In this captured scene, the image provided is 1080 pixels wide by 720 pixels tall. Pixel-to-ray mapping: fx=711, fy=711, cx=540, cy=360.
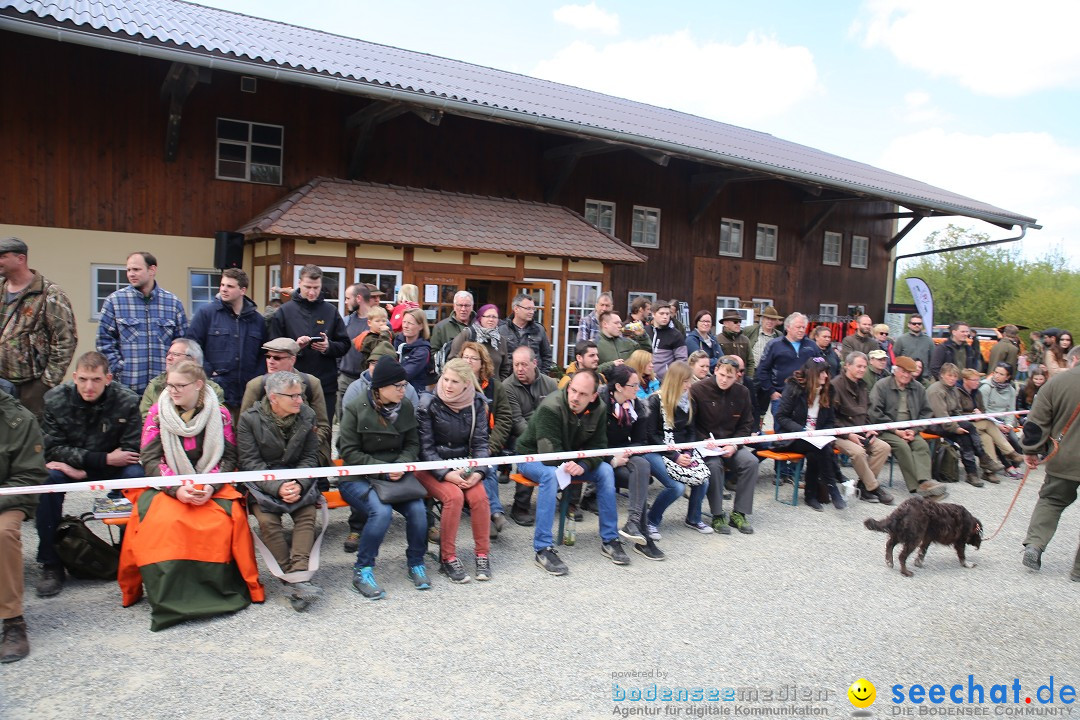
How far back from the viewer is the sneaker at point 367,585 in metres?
4.29

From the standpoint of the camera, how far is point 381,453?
475cm

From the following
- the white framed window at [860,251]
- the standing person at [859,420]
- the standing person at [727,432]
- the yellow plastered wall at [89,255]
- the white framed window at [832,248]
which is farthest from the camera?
the white framed window at [860,251]

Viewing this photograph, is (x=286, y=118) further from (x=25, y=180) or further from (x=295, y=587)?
(x=295, y=587)

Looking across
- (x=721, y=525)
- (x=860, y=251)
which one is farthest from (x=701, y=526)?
(x=860, y=251)

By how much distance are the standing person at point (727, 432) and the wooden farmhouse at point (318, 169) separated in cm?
606

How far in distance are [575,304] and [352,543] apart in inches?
348

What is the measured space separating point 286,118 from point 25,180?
3602 mm

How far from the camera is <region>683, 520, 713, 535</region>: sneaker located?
5.92 m

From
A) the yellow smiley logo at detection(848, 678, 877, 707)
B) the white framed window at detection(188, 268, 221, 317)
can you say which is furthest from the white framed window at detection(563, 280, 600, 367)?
the yellow smiley logo at detection(848, 678, 877, 707)

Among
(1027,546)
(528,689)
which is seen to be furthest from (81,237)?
(1027,546)

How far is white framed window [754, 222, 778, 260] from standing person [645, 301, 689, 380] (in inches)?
443

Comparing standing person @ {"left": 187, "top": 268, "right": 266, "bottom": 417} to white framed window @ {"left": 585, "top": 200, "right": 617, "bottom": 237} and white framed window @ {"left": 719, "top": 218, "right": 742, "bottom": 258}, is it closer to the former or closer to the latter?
white framed window @ {"left": 585, "top": 200, "right": 617, "bottom": 237}

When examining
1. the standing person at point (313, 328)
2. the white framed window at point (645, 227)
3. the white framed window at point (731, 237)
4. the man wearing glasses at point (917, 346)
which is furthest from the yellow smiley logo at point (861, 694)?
the white framed window at point (731, 237)

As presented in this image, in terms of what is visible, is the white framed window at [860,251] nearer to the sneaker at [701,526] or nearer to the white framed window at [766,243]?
the white framed window at [766,243]
